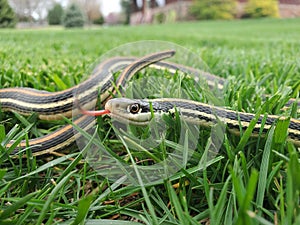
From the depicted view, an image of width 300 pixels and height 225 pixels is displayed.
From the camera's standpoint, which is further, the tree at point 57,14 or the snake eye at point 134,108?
the tree at point 57,14

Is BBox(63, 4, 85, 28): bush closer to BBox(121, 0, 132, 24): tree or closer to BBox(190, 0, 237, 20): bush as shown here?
BBox(190, 0, 237, 20): bush

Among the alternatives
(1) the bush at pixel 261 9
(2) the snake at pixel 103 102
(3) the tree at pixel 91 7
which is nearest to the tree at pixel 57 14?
(3) the tree at pixel 91 7

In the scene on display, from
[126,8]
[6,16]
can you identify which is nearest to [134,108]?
[6,16]

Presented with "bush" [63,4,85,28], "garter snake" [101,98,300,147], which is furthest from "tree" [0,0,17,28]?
"bush" [63,4,85,28]

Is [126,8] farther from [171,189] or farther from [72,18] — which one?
[171,189]

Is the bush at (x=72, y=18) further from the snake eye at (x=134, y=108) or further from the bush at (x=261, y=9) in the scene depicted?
the snake eye at (x=134, y=108)

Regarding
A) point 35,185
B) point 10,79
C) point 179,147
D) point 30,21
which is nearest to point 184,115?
point 179,147

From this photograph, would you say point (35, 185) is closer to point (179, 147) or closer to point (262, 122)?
point (179, 147)
